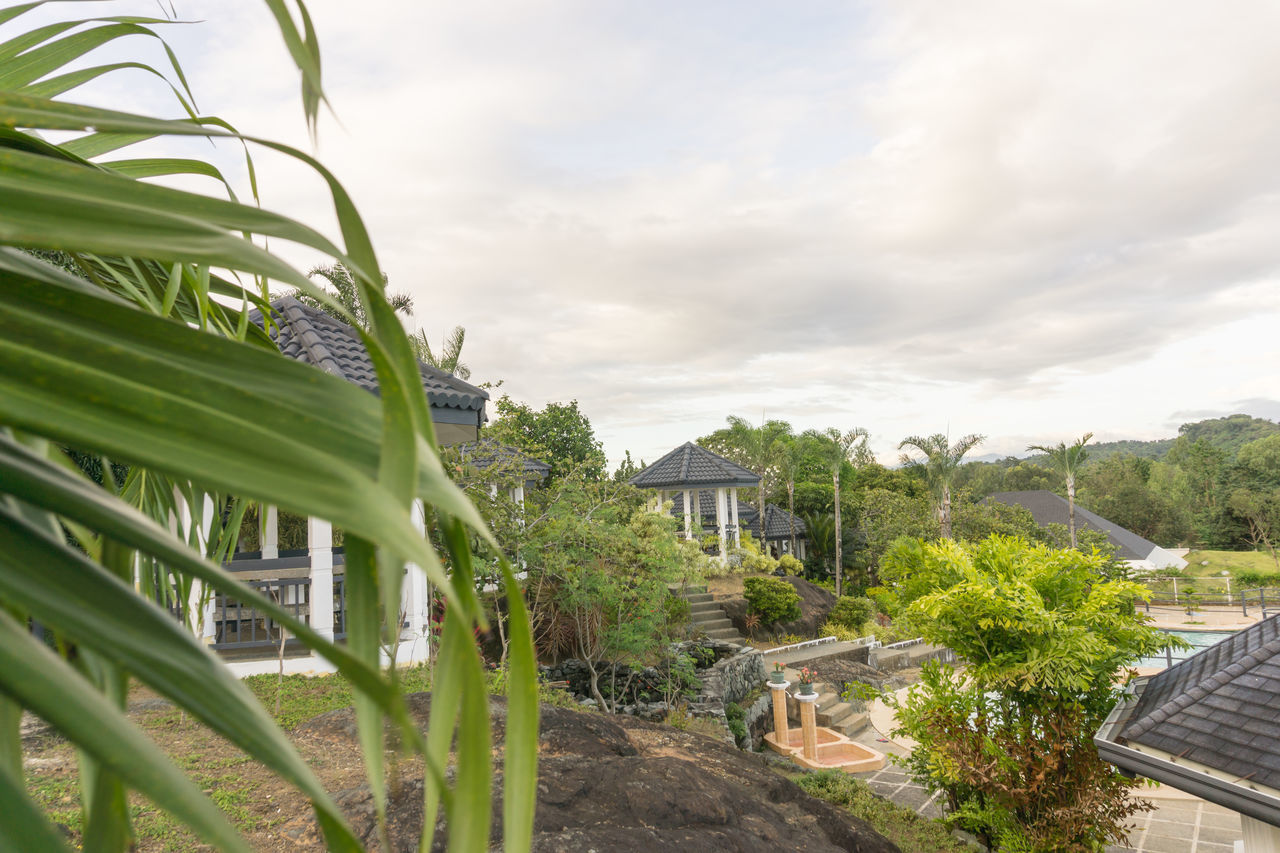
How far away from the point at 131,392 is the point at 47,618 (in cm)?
11

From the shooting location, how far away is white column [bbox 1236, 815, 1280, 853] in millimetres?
4609

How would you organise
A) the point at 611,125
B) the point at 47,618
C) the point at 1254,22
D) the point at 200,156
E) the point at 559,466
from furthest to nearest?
the point at 1254,22
the point at 559,466
the point at 611,125
the point at 200,156
the point at 47,618

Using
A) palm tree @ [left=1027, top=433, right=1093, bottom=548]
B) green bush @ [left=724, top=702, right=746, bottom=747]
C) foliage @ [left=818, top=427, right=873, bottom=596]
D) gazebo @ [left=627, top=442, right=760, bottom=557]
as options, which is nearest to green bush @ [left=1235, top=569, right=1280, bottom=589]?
A: palm tree @ [left=1027, top=433, right=1093, bottom=548]

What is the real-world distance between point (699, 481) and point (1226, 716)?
15.8 meters

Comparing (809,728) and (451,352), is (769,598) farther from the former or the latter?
(451,352)

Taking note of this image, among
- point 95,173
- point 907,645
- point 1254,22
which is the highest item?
point 1254,22

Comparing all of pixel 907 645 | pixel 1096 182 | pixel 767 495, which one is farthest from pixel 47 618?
pixel 767 495

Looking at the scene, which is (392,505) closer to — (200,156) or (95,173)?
(95,173)

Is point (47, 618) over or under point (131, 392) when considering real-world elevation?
under

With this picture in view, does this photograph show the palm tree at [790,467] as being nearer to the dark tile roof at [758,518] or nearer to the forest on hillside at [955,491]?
the forest on hillside at [955,491]

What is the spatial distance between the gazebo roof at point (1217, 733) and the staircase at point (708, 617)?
10752mm

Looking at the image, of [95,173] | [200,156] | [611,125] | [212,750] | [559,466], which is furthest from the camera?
[559,466]

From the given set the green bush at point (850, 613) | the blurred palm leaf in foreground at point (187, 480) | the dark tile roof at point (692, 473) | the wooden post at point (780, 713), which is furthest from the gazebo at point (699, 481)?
the blurred palm leaf in foreground at point (187, 480)

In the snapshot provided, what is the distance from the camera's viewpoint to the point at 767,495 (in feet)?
113
